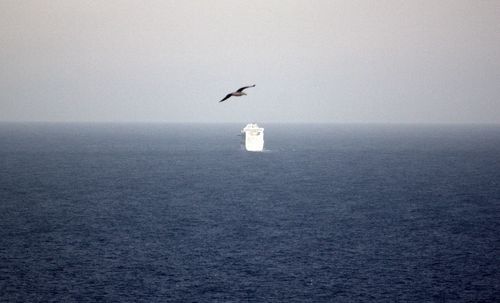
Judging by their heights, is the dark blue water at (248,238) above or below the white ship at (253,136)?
below

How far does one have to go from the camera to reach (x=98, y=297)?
39.5m

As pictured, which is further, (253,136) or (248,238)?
(253,136)

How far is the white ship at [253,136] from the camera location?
163 metres

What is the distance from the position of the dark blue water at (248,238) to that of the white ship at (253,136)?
1793 inches

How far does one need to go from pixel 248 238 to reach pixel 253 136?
113 m

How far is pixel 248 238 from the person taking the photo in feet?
188

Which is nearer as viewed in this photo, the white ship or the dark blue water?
the dark blue water

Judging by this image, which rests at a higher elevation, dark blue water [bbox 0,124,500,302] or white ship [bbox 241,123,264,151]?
white ship [bbox 241,123,264,151]

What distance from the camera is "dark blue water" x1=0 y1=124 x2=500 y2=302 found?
41.7 metres

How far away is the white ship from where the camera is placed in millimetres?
162875

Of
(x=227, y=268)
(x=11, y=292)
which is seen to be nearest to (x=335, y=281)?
(x=227, y=268)

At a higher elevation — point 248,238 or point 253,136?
point 253,136

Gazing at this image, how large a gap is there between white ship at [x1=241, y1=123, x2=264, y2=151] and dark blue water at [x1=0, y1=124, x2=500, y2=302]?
45533 mm

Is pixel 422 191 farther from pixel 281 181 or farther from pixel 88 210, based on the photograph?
pixel 88 210
